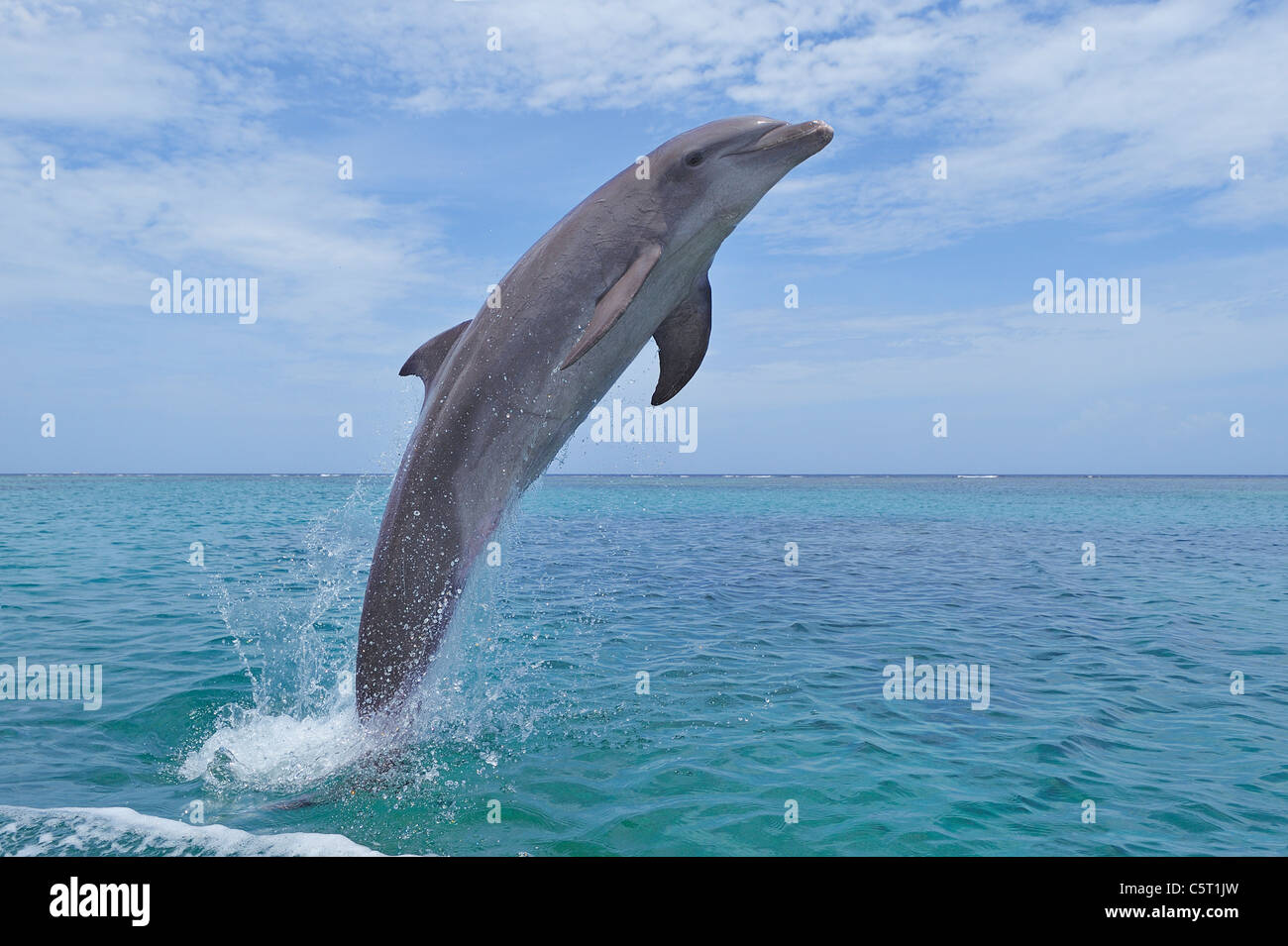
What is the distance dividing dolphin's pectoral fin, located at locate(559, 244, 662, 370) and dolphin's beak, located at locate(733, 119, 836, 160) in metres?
1.03

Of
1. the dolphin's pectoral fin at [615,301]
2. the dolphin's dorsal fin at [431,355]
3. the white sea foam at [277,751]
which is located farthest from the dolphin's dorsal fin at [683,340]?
the white sea foam at [277,751]

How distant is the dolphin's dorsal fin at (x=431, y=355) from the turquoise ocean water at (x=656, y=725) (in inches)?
60.7

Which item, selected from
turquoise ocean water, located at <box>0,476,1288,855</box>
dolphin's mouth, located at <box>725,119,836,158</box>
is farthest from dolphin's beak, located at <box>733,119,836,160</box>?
turquoise ocean water, located at <box>0,476,1288,855</box>

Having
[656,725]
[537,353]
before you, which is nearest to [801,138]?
[537,353]

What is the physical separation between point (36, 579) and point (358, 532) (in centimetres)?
920

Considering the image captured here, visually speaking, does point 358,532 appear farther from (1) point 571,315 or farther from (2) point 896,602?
(2) point 896,602

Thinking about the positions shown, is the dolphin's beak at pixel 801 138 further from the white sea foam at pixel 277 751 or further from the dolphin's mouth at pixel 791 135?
the white sea foam at pixel 277 751

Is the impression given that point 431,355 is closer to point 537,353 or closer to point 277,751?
point 537,353

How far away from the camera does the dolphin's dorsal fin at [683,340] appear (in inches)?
266

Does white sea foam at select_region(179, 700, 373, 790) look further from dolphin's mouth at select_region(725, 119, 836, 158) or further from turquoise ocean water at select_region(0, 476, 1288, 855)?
dolphin's mouth at select_region(725, 119, 836, 158)

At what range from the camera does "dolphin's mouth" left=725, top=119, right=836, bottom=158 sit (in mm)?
5828

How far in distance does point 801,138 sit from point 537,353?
2.43m

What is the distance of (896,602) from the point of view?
1617cm
